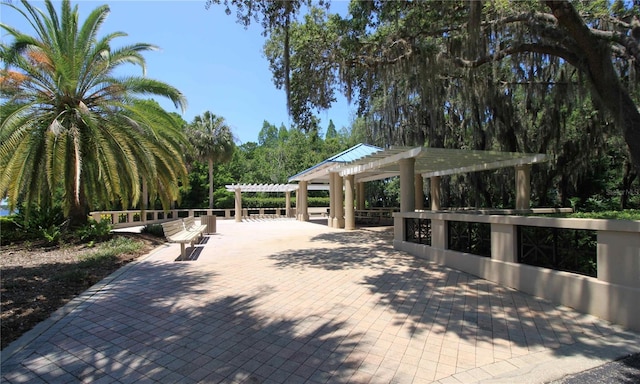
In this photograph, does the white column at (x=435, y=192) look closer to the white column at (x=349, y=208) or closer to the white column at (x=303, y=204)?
the white column at (x=349, y=208)

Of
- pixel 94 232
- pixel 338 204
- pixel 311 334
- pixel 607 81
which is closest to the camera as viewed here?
pixel 311 334

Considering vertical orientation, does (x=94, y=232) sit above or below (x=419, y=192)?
below

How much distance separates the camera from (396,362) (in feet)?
11.0

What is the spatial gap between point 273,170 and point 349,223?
27790 millimetres

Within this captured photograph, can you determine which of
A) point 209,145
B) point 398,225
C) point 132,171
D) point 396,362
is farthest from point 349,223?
point 209,145

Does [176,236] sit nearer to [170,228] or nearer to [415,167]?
[170,228]

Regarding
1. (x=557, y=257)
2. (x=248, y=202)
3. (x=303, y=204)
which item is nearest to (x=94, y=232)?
(x=557, y=257)

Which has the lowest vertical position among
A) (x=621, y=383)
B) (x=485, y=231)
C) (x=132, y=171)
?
(x=621, y=383)

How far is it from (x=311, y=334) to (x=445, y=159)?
10.7 m

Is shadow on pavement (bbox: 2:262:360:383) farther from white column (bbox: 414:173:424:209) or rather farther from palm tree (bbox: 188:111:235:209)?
palm tree (bbox: 188:111:235:209)

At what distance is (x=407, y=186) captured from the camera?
1092cm

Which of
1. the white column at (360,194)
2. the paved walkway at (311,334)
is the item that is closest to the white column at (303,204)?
the white column at (360,194)

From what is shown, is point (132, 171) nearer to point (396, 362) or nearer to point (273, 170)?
point (396, 362)

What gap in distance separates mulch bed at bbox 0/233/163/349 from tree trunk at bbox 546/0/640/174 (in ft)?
32.1
